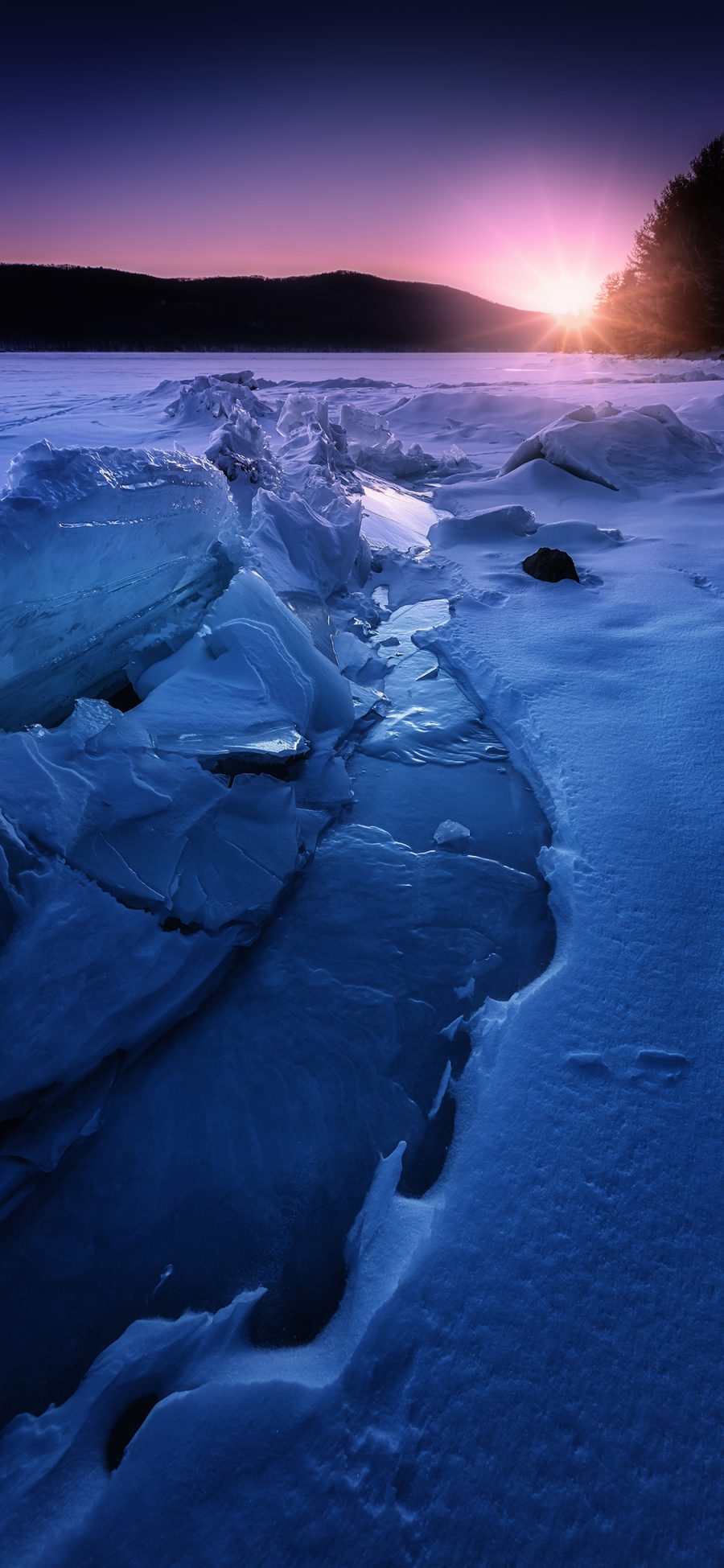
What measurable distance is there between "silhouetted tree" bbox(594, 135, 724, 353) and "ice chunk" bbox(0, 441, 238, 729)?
1643cm

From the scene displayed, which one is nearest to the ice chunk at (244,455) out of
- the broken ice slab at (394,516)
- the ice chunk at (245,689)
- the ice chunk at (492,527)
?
the broken ice slab at (394,516)

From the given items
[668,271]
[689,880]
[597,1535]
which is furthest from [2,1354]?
[668,271]

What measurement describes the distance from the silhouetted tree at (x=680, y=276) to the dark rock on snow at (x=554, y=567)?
15.2m

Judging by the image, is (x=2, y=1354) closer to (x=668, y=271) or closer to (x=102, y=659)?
(x=102, y=659)

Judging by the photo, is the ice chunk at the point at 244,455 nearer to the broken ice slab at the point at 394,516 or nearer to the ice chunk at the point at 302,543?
the ice chunk at the point at 302,543

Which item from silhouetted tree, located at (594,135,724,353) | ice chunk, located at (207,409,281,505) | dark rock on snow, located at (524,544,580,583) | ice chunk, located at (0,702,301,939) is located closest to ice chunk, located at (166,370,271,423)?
ice chunk, located at (207,409,281,505)

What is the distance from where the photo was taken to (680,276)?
14.0 metres

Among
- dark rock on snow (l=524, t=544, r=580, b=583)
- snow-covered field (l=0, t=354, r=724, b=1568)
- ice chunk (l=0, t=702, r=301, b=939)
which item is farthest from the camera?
dark rock on snow (l=524, t=544, r=580, b=583)

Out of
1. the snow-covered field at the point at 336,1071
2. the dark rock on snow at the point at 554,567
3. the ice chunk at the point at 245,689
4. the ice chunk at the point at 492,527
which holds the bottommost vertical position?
the snow-covered field at the point at 336,1071

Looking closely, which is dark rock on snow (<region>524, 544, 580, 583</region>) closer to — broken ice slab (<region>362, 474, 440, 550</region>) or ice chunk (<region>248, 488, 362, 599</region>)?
ice chunk (<region>248, 488, 362, 599</region>)

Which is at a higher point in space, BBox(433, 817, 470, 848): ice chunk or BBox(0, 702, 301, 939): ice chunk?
BBox(0, 702, 301, 939): ice chunk

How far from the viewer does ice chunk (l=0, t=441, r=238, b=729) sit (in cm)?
150

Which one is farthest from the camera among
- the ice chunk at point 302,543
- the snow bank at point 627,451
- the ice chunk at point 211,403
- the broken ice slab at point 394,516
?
the ice chunk at point 211,403

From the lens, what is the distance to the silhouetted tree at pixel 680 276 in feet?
44.3
